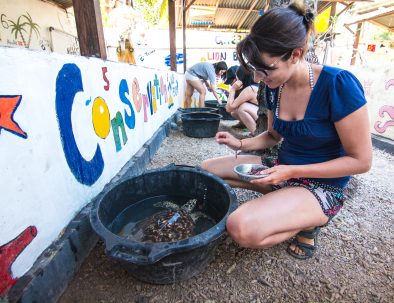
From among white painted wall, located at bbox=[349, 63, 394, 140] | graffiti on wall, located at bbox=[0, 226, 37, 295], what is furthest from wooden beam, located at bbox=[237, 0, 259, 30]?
graffiti on wall, located at bbox=[0, 226, 37, 295]

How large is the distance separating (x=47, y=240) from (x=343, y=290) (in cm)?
147

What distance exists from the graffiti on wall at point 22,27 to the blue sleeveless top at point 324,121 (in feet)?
18.5

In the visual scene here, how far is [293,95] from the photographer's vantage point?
1.32 m

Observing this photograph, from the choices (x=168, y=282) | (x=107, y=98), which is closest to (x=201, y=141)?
(x=107, y=98)

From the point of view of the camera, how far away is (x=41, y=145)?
103cm

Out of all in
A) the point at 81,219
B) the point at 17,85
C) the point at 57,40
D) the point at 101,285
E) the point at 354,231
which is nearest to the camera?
the point at 17,85

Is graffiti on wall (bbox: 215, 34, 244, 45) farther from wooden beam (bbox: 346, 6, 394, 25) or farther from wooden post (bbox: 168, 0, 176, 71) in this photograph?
wooden post (bbox: 168, 0, 176, 71)

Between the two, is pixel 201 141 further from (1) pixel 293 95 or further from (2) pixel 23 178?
(2) pixel 23 178

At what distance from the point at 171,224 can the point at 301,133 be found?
0.90 meters

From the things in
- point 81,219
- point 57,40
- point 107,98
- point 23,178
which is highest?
point 57,40

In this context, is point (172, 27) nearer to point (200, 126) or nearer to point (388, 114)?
point (200, 126)

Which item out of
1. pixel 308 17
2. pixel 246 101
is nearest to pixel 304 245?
pixel 308 17

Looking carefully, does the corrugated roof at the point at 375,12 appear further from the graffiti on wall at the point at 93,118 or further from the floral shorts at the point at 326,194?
the graffiti on wall at the point at 93,118

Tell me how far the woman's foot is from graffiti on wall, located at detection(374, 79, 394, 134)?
9.34 ft
